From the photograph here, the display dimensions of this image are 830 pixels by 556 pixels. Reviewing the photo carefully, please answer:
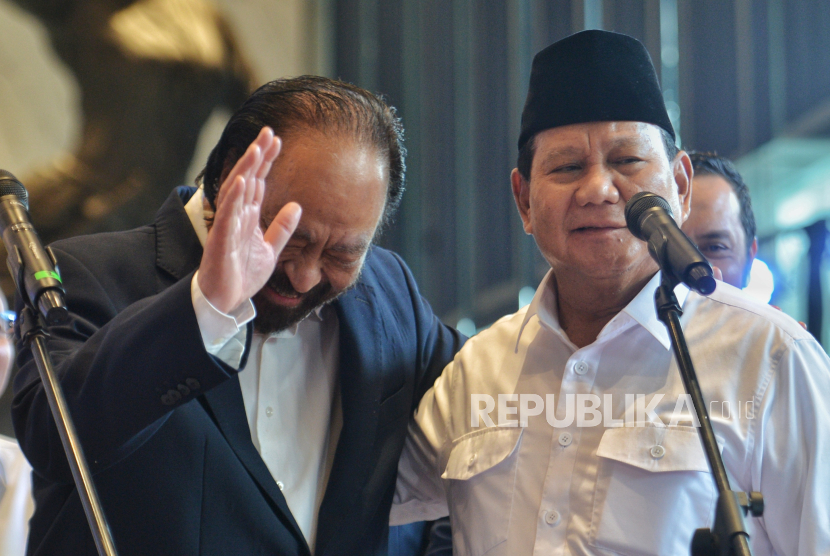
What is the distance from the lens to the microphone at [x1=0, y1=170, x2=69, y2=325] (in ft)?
3.85

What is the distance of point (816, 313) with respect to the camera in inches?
111

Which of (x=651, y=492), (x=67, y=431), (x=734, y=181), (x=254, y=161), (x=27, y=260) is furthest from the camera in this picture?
(x=734, y=181)

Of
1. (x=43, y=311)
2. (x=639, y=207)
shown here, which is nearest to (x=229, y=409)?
(x=43, y=311)

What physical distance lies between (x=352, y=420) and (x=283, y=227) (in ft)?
1.96

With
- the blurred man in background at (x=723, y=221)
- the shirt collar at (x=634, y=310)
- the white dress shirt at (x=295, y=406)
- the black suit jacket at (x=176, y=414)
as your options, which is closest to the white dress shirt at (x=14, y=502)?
the black suit jacket at (x=176, y=414)

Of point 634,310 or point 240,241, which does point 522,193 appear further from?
point 240,241

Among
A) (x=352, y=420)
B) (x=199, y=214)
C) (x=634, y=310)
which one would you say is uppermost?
(x=199, y=214)

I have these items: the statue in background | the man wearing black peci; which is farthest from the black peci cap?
the statue in background

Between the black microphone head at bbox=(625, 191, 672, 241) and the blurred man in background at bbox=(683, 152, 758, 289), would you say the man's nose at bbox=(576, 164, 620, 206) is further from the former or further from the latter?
the blurred man in background at bbox=(683, 152, 758, 289)

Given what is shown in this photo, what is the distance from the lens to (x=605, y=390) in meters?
1.70

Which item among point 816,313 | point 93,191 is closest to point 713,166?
point 816,313

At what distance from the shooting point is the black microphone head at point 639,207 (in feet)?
4.13

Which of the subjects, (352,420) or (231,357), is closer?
(231,357)

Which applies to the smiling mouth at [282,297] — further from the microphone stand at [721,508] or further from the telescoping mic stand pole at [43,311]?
the microphone stand at [721,508]
